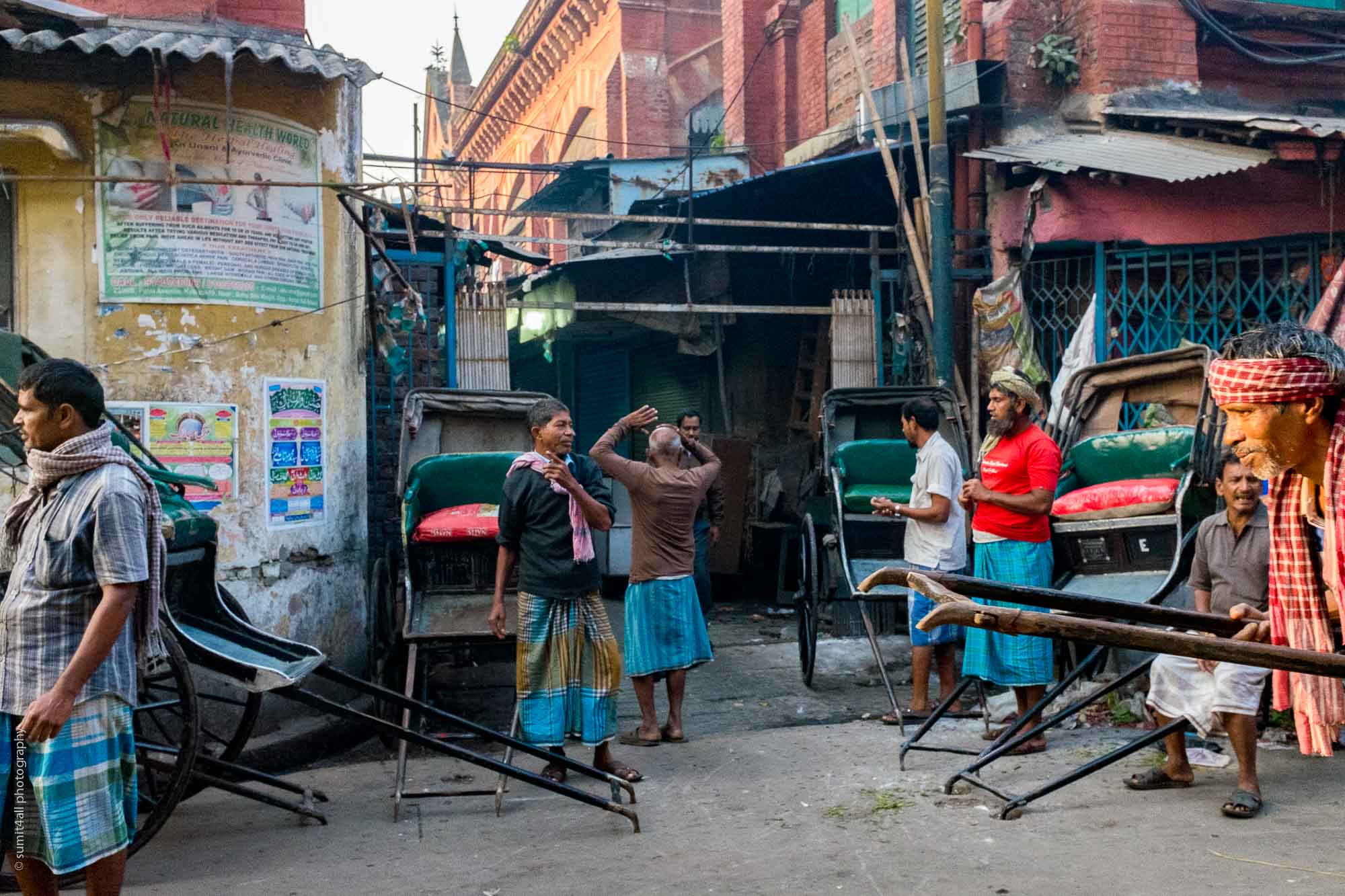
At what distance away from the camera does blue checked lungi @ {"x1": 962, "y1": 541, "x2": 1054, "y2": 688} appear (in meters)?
6.04

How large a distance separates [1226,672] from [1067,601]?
8.73 ft

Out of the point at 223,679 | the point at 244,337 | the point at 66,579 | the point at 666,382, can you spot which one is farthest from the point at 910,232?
the point at 66,579

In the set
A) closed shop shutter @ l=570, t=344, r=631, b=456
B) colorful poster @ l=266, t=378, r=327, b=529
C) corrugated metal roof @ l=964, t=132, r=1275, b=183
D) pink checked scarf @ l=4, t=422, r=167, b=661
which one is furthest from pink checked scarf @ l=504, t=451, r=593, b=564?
closed shop shutter @ l=570, t=344, r=631, b=456

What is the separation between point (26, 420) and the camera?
3553 millimetres

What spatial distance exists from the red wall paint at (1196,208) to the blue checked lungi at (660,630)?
4.69 metres

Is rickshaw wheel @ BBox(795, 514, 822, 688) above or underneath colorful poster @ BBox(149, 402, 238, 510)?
underneath

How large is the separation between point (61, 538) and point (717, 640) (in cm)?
675

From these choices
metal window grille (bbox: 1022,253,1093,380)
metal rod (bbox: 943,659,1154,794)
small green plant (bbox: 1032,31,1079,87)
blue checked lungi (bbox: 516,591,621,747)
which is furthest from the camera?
small green plant (bbox: 1032,31,1079,87)

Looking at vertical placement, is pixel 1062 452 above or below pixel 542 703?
above

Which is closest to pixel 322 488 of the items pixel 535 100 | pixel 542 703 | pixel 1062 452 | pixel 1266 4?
pixel 542 703

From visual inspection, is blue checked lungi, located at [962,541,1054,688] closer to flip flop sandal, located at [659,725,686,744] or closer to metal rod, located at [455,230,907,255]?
flip flop sandal, located at [659,725,686,744]

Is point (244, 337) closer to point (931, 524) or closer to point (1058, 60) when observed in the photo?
point (931, 524)

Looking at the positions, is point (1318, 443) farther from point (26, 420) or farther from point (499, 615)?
point (499, 615)

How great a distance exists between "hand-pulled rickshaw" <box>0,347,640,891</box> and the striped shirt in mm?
713
